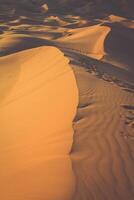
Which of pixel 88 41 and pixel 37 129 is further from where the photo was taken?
pixel 88 41

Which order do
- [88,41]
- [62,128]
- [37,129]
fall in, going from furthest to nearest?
[88,41], [37,129], [62,128]

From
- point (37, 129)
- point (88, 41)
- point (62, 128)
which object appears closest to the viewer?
point (62, 128)

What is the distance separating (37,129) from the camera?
6453 mm

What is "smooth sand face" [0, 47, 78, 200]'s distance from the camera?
471 cm

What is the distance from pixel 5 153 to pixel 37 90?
278 cm

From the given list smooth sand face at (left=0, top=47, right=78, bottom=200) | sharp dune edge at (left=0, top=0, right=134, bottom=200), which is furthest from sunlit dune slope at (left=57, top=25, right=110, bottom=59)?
smooth sand face at (left=0, top=47, right=78, bottom=200)

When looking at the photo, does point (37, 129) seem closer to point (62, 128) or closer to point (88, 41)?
point (62, 128)

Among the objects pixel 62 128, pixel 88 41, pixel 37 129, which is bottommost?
pixel 88 41

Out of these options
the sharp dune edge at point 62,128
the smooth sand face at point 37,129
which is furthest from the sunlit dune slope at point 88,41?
the smooth sand face at point 37,129

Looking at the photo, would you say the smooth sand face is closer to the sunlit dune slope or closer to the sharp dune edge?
the sharp dune edge

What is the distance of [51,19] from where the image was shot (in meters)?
23.0

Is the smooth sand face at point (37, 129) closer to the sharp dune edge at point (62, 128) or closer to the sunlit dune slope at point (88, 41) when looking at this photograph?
the sharp dune edge at point (62, 128)

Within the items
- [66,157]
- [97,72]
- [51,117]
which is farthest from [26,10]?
[66,157]

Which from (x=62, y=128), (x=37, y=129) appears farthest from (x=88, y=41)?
(x=62, y=128)
